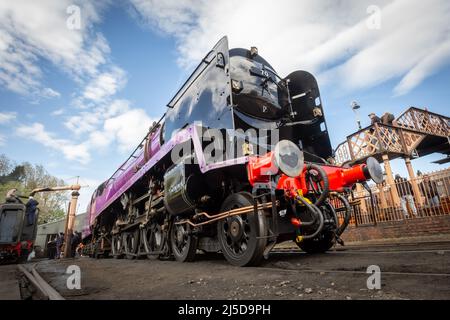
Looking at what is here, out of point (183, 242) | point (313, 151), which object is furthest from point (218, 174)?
point (313, 151)

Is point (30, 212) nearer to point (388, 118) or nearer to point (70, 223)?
point (70, 223)

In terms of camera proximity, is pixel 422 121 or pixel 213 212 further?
pixel 422 121

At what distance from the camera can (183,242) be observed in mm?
4527

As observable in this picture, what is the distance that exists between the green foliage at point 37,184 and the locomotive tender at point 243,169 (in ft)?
106

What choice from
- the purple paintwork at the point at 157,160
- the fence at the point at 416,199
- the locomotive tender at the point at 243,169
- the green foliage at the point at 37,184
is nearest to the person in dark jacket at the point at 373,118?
the fence at the point at 416,199

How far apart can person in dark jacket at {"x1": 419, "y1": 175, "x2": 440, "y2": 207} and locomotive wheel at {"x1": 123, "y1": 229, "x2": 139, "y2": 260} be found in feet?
26.1

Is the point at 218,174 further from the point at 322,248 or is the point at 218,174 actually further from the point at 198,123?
the point at 322,248

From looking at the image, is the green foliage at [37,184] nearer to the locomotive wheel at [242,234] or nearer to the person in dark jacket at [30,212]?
the person in dark jacket at [30,212]

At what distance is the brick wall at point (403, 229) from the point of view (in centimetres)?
636

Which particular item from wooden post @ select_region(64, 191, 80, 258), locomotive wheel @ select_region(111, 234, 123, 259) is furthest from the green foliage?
locomotive wheel @ select_region(111, 234, 123, 259)

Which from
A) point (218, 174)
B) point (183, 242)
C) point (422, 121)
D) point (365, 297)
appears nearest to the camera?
point (365, 297)

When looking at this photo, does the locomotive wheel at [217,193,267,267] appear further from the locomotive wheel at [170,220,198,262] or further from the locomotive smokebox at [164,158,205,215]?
the locomotive wheel at [170,220,198,262]
